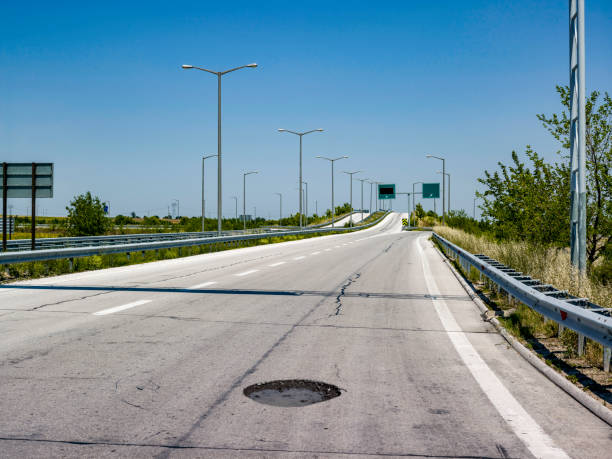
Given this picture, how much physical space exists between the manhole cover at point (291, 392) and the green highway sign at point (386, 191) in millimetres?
110064

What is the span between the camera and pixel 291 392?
5.38 m

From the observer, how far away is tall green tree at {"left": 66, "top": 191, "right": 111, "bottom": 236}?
45125 mm

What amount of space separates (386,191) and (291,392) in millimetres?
111843

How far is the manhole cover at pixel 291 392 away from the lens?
5125 mm

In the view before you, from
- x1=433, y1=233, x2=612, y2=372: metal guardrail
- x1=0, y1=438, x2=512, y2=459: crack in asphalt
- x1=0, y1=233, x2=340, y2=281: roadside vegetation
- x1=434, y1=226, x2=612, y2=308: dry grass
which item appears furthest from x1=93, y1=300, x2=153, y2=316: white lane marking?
x1=434, y1=226, x2=612, y2=308: dry grass

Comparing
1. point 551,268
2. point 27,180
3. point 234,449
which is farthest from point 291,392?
point 27,180

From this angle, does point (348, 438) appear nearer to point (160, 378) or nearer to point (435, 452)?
point (435, 452)

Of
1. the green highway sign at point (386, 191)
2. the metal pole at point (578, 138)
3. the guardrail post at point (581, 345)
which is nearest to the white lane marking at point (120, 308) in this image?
the guardrail post at point (581, 345)

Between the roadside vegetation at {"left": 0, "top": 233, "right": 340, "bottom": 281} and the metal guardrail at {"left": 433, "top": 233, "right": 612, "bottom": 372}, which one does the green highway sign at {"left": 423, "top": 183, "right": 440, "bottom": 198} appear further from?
the metal guardrail at {"left": 433, "top": 233, "right": 612, "bottom": 372}

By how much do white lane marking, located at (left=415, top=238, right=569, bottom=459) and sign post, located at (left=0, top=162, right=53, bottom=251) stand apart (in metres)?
15.4

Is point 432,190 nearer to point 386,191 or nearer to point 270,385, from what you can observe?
point 386,191

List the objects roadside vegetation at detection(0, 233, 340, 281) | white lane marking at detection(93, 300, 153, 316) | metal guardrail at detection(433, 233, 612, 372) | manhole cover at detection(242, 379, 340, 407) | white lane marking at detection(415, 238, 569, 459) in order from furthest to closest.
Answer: roadside vegetation at detection(0, 233, 340, 281) < white lane marking at detection(93, 300, 153, 316) < metal guardrail at detection(433, 233, 612, 372) < manhole cover at detection(242, 379, 340, 407) < white lane marking at detection(415, 238, 569, 459)

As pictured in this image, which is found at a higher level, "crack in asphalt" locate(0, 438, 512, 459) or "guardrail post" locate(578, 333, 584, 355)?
"guardrail post" locate(578, 333, 584, 355)

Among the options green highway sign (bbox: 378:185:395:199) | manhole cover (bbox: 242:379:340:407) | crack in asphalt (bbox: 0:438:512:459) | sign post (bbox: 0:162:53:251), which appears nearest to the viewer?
crack in asphalt (bbox: 0:438:512:459)
